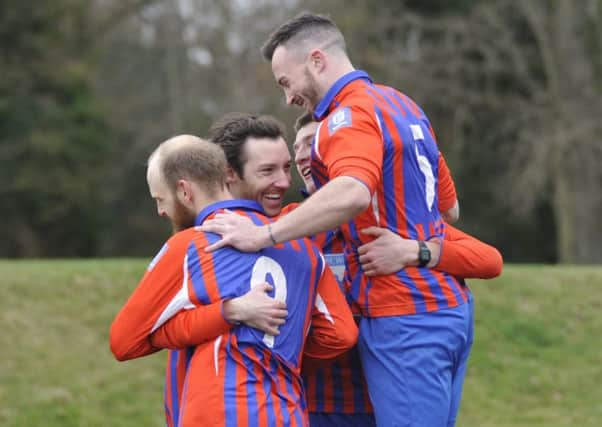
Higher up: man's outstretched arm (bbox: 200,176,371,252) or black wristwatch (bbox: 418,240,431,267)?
man's outstretched arm (bbox: 200,176,371,252)

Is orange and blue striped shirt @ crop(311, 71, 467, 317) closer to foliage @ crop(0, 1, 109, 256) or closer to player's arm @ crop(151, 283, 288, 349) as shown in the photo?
player's arm @ crop(151, 283, 288, 349)

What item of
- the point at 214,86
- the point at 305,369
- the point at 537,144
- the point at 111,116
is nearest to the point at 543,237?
the point at 537,144

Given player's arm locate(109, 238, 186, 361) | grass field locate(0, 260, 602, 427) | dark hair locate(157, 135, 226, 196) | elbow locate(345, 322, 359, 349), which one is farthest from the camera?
grass field locate(0, 260, 602, 427)

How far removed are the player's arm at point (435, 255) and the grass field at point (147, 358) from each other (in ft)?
15.0

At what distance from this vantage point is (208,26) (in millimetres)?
28875

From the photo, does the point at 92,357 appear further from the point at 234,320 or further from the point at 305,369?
the point at 234,320

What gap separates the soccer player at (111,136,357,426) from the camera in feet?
10.6

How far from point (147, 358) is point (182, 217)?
5633 mm

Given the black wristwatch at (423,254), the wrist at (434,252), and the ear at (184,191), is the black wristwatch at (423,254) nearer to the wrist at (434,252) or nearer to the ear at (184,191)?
the wrist at (434,252)

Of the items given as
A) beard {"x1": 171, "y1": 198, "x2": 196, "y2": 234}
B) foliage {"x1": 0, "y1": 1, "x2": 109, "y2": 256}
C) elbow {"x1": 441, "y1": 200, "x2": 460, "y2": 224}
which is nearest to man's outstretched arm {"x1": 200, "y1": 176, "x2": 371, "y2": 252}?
beard {"x1": 171, "y1": 198, "x2": 196, "y2": 234}

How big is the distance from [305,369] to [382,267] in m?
0.58

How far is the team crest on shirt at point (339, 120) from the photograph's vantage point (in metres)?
3.46

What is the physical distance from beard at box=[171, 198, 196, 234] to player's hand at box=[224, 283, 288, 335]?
0.41m

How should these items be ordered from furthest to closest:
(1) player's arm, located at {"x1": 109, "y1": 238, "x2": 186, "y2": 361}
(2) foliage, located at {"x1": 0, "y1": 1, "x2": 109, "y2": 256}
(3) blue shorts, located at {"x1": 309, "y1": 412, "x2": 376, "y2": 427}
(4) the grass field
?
(2) foliage, located at {"x1": 0, "y1": 1, "x2": 109, "y2": 256}, (4) the grass field, (3) blue shorts, located at {"x1": 309, "y1": 412, "x2": 376, "y2": 427}, (1) player's arm, located at {"x1": 109, "y1": 238, "x2": 186, "y2": 361}
